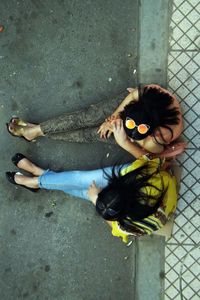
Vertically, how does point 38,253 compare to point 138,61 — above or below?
below

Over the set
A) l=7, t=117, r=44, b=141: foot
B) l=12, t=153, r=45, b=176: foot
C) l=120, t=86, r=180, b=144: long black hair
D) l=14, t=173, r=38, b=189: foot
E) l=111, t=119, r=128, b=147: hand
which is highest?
l=120, t=86, r=180, b=144: long black hair

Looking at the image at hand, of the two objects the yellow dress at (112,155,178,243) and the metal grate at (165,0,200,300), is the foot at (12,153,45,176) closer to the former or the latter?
the yellow dress at (112,155,178,243)

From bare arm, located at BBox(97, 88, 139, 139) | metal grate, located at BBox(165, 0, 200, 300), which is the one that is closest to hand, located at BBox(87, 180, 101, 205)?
bare arm, located at BBox(97, 88, 139, 139)

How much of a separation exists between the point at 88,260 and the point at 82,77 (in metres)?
1.74

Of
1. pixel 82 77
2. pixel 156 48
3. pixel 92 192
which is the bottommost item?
pixel 92 192

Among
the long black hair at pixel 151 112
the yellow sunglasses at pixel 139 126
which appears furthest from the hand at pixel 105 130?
the yellow sunglasses at pixel 139 126

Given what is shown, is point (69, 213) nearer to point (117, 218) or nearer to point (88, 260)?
point (88, 260)

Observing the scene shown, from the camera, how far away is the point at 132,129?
357 centimetres

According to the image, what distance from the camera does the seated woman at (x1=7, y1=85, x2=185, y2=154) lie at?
354 cm

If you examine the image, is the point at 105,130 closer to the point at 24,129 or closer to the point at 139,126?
the point at 139,126

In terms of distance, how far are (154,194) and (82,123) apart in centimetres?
116

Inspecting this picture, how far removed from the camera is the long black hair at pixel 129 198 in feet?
11.1

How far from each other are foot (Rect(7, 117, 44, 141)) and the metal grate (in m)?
1.32

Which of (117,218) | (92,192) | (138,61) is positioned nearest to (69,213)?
(92,192)
